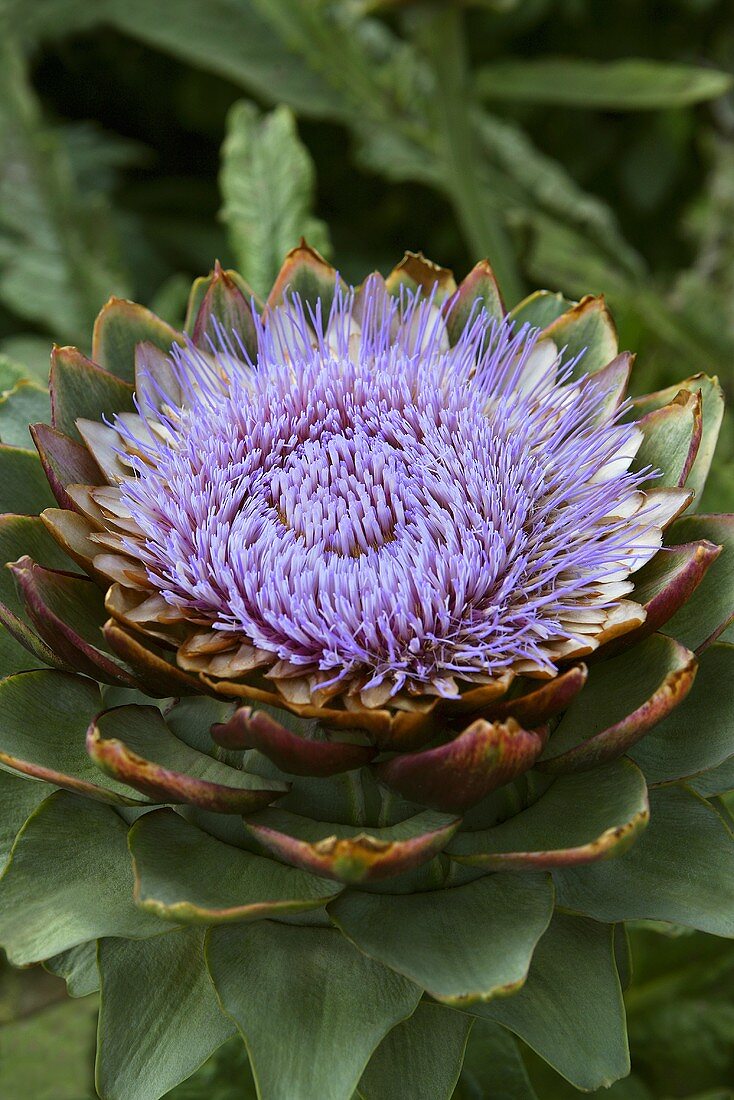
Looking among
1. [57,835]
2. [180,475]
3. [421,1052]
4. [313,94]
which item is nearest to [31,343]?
[313,94]

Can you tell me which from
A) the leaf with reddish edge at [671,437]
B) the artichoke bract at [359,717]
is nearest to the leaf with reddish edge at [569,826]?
the artichoke bract at [359,717]

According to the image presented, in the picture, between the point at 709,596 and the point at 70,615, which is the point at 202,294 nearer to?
the point at 70,615

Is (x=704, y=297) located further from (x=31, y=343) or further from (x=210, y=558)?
(x=210, y=558)

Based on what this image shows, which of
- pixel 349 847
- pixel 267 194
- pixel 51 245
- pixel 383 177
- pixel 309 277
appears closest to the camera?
pixel 349 847

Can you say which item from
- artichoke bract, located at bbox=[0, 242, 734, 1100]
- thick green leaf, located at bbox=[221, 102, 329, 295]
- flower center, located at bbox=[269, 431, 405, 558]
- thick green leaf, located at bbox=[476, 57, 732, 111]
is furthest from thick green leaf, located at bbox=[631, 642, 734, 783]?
thick green leaf, located at bbox=[476, 57, 732, 111]

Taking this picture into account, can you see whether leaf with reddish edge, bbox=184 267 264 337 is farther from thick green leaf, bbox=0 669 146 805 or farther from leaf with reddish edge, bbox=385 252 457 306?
thick green leaf, bbox=0 669 146 805

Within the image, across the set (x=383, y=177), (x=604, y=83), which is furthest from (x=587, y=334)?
(x=383, y=177)
